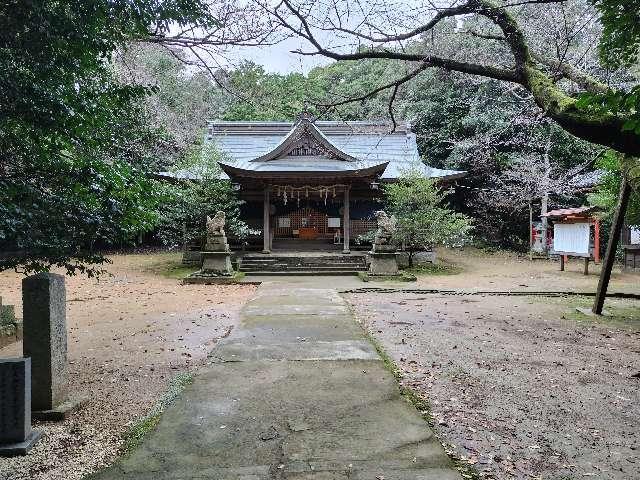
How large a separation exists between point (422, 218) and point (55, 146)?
1360cm

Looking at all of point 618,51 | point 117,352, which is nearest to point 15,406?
point 117,352

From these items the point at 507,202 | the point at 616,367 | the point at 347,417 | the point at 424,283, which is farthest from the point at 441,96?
the point at 347,417

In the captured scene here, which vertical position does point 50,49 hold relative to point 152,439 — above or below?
above

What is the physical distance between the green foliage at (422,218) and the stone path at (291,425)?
11209mm

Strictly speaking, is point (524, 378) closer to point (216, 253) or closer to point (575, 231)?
point (216, 253)

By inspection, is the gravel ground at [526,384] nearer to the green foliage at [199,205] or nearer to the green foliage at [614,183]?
the green foliage at [614,183]

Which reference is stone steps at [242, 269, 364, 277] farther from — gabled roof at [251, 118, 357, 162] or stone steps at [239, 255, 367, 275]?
gabled roof at [251, 118, 357, 162]

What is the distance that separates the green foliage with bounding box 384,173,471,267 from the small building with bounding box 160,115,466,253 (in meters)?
1.47

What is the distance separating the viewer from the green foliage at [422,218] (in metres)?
15.9

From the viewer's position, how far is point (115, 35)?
4.70m

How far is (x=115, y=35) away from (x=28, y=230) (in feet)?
7.89

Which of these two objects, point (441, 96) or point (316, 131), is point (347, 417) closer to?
point (316, 131)

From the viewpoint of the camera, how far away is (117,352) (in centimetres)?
556

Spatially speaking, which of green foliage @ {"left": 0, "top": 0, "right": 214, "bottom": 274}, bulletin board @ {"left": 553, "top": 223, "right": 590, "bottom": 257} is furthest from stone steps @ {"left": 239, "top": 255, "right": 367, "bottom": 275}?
green foliage @ {"left": 0, "top": 0, "right": 214, "bottom": 274}
